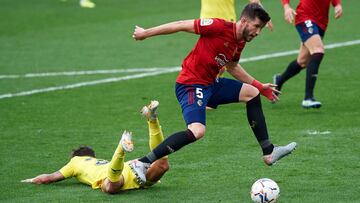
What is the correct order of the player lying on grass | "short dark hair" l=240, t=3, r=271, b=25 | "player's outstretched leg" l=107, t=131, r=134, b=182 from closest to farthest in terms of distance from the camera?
"player's outstretched leg" l=107, t=131, r=134, b=182, the player lying on grass, "short dark hair" l=240, t=3, r=271, b=25

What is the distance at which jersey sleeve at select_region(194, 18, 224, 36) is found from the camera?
9.29 meters

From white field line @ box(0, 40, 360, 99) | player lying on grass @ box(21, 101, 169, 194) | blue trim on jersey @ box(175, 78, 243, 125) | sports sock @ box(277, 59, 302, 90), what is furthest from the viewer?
white field line @ box(0, 40, 360, 99)

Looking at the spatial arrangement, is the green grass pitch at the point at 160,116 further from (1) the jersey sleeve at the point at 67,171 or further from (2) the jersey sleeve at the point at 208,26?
(2) the jersey sleeve at the point at 208,26

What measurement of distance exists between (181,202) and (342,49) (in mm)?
10825

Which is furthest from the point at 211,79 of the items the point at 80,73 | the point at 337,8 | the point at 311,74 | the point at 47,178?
the point at 80,73

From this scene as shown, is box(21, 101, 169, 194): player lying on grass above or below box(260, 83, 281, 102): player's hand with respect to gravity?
below

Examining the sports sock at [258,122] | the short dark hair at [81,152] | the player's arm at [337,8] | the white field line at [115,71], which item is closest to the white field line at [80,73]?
the white field line at [115,71]

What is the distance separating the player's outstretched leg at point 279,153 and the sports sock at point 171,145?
3.06 ft

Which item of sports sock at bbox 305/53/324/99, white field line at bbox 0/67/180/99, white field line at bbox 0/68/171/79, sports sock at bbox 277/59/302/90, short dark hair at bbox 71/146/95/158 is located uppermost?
short dark hair at bbox 71/146/95/158

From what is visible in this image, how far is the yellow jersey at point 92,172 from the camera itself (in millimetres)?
9470

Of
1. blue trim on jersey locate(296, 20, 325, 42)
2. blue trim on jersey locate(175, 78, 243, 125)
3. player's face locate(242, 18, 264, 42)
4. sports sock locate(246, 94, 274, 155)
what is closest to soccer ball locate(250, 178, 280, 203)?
blue trim on jersey locate(175, 78, 243, 125)

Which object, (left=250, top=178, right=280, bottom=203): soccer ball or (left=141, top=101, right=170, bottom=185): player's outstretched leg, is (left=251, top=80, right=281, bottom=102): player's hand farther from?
(left=250, top=178, right=280, bottom=203): soccer ball

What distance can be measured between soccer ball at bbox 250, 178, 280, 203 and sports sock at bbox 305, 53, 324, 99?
5235 mm

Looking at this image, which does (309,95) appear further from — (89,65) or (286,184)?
(89,65)
